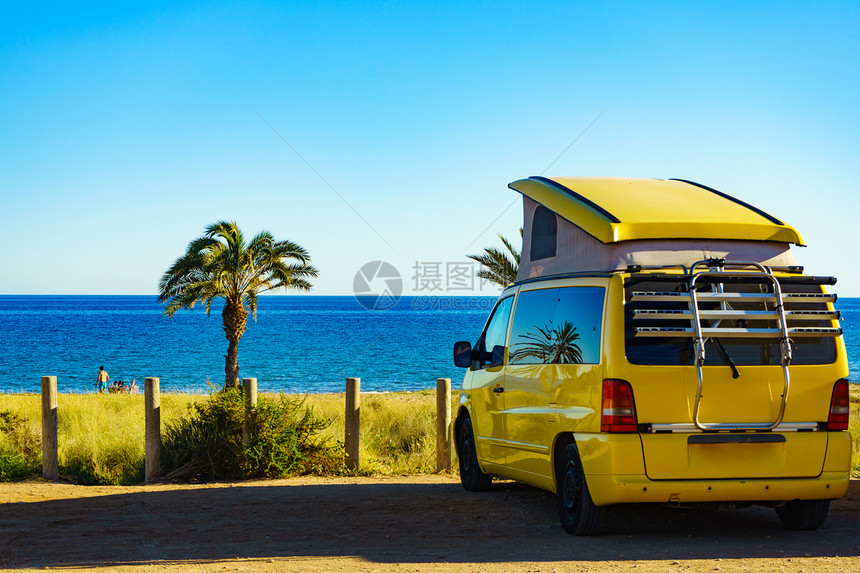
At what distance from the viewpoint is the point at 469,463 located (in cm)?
899

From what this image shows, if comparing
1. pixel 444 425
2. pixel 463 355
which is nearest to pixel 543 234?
pixel 463 355

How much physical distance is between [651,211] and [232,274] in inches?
684

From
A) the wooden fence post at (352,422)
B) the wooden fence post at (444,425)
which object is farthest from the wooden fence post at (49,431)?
the wooden fence post at (444,425)

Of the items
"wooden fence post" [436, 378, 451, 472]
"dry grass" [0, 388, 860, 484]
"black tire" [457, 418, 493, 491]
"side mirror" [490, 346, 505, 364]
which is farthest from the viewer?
"dry grass" [0, 388, 860, 484]

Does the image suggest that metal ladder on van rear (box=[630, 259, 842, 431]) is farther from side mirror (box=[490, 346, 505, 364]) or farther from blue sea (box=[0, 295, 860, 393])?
blue sea (box=[0, 295, 860, 393])

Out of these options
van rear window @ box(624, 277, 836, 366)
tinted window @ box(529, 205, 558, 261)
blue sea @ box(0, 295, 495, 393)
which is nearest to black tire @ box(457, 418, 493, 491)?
tinted window @ box(529, 205, 558, 261)

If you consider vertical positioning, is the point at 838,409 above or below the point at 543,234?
below

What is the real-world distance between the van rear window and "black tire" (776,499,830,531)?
125 centimetres

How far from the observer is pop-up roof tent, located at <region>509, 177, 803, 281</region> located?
20.7 feet

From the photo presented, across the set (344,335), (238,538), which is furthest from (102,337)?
(238,538)

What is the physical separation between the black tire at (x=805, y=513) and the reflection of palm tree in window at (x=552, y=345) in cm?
224

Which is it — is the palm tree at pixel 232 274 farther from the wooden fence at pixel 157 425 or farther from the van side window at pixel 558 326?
the van side window at pixel 558 326

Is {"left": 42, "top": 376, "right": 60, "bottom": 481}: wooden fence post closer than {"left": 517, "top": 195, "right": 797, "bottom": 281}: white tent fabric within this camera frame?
No

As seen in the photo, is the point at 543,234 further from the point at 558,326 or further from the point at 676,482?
the point at 676,482
